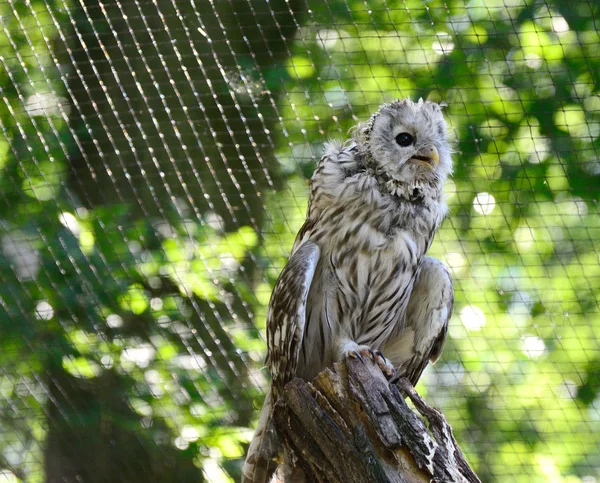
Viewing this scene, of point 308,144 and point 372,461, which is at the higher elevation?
point 308,144

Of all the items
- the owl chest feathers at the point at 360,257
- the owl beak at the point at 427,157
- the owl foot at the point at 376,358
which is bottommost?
the owl foot at the point at 376,358

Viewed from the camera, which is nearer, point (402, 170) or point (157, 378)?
point (402, 170)

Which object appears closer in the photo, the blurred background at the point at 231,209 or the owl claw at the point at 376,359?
the owl claw at the point at 376,359

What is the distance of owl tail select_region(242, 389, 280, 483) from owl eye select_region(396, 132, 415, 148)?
885mm

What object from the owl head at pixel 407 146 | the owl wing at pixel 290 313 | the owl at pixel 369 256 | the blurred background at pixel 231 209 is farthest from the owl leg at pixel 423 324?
the blurred background at pixel 231 209

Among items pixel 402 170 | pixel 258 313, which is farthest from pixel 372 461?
pixel 258 313

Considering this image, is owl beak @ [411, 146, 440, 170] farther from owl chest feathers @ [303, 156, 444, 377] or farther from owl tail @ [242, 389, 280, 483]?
owl tail @ [242, 389, 280, 483]

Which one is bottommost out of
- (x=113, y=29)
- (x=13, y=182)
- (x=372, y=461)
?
(x=372, y=461)

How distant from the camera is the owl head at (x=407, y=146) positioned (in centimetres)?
239

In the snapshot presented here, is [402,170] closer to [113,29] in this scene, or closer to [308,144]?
[308,144]

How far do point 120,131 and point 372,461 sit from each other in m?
2.97

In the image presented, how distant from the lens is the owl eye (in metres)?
2.42

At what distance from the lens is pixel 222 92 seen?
4207mm

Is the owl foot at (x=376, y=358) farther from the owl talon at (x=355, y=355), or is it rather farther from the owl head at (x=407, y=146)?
the owl head at (x=407, y=146)
